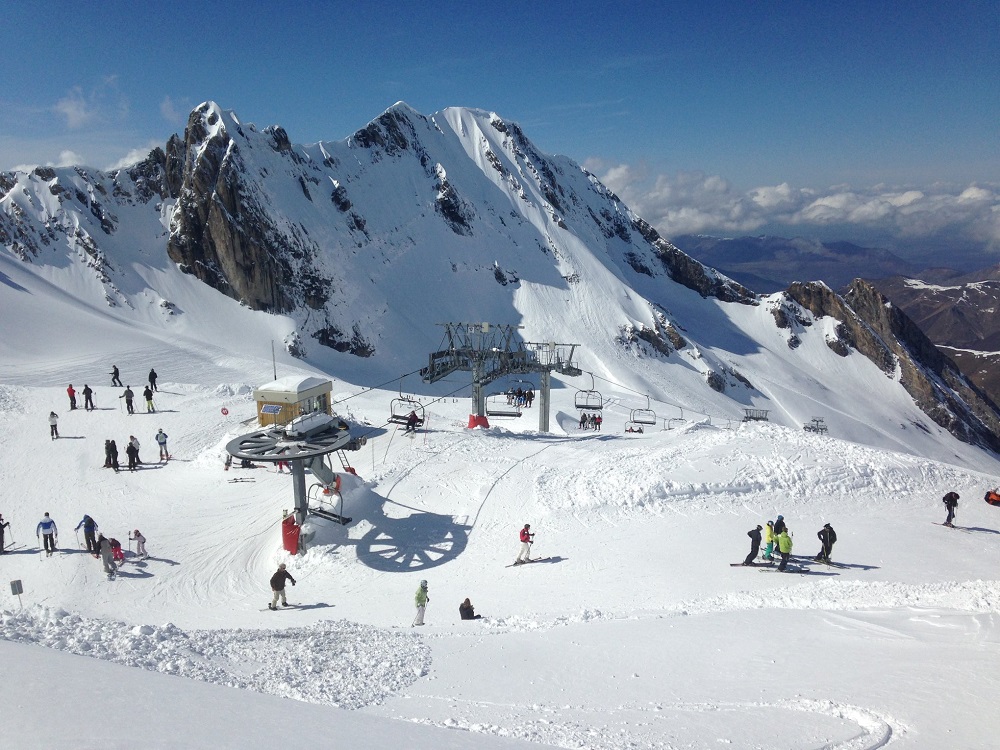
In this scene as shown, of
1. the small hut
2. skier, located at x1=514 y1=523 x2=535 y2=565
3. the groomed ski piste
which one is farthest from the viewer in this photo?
the small hut

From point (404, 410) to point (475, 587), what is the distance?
1571 centimetres

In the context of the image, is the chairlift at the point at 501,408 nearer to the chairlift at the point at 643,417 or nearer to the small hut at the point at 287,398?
the chairlift at the point at 643,417

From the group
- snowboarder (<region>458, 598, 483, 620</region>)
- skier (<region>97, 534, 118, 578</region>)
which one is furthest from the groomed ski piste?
snowboarder (<region>458, 598, 483, 620</region>)

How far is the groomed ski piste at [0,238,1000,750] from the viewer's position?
7051 millimetres

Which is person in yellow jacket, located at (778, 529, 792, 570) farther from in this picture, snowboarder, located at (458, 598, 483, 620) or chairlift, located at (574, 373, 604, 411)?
chairlift, located at (574, 373, 604, 411)

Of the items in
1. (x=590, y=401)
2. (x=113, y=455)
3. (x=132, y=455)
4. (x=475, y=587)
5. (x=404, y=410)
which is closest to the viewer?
(x=475, y=587)

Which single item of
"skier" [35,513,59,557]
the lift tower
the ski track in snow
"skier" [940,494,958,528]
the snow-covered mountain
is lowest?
the ski track in snow

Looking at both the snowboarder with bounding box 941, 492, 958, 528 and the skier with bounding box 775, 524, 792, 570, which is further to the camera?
the snowboarder with bounding box 941, 492, 958, 528

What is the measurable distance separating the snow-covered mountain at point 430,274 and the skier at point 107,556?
91.4ft

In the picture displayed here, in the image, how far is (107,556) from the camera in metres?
15.7

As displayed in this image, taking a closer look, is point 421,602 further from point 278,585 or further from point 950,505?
point 950,505

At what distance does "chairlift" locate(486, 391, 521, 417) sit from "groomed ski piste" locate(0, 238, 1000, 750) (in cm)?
148

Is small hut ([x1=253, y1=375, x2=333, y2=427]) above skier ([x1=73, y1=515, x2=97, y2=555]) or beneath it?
above

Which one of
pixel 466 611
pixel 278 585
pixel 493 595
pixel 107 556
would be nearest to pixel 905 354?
pixel 493 595
